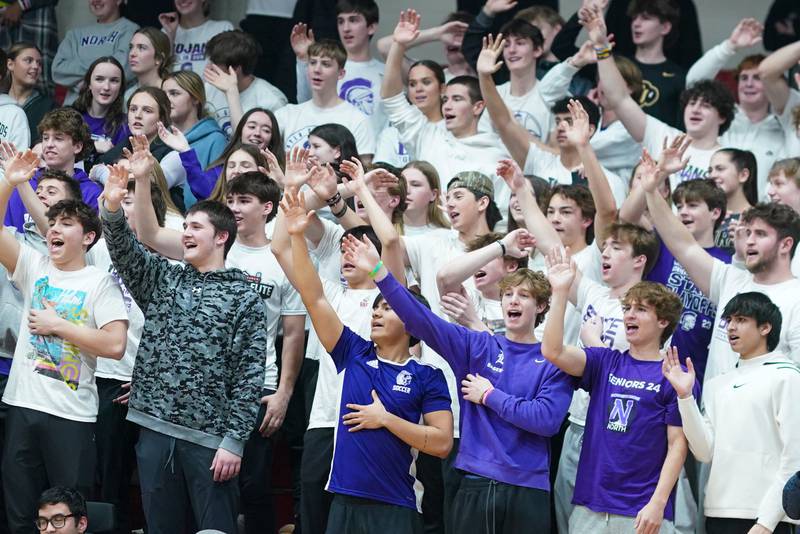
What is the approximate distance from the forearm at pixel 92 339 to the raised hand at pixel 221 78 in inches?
129

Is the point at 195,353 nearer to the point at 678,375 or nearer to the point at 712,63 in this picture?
the point at 678,375

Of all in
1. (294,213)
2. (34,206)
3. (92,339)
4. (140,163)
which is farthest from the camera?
(34,206)

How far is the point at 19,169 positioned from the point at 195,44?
3963mm

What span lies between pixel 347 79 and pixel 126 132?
5.81 ft

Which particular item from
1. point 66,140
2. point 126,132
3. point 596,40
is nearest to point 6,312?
point 66,140

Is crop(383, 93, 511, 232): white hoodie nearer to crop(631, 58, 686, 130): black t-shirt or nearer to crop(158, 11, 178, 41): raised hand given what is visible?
crop(631, 58, 686, 130): black t-shirt

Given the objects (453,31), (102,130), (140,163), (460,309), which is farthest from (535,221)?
(102,130)

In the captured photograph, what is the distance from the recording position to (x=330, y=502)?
6.76 meters

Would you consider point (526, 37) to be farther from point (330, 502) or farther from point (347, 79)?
point (330, 502)

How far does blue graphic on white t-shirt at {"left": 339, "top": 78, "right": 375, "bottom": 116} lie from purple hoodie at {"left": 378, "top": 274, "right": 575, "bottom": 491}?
390cm

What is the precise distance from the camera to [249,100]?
1000 cm

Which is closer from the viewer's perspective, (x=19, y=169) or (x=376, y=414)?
(x=376, y=414)

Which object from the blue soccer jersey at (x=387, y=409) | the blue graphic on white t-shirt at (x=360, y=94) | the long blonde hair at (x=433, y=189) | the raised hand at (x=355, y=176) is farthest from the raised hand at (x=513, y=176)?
the blue graphic on white t-shirt at (x=360, y=94)

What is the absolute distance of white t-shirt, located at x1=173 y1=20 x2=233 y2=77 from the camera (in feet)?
35.0
